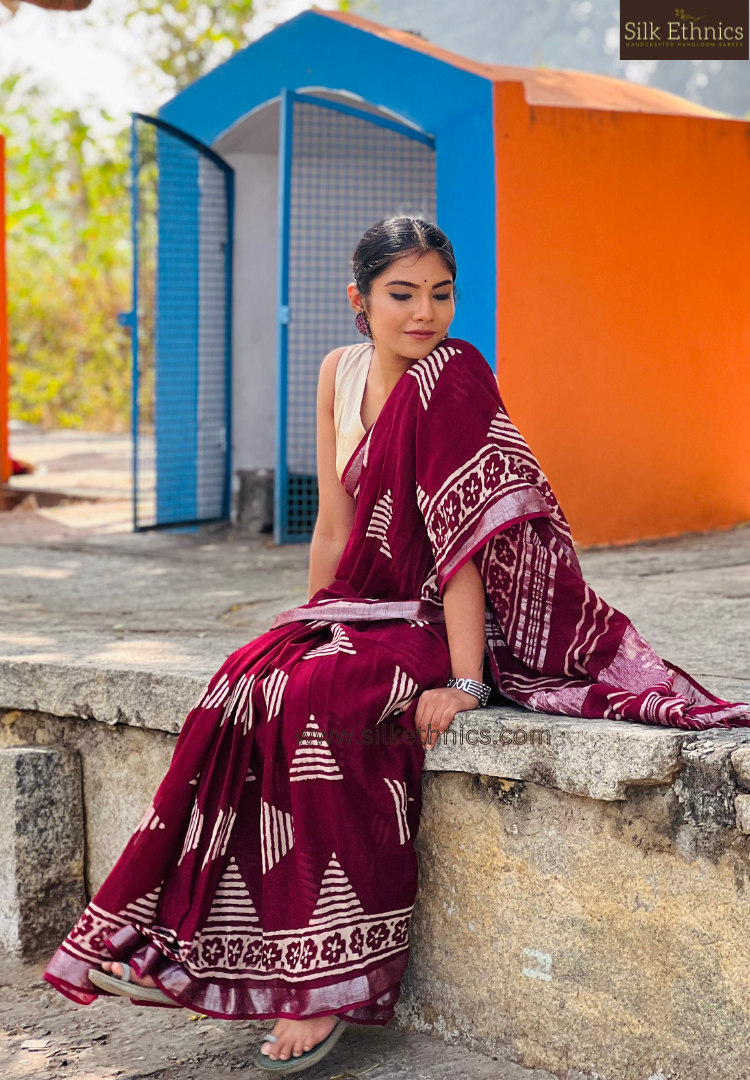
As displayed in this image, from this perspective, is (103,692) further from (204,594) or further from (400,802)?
(204,594)

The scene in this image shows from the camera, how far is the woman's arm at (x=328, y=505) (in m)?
2.55

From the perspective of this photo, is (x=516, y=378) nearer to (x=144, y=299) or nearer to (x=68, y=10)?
(x=68, y=10)

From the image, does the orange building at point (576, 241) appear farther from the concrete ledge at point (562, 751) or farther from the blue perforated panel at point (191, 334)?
the concrete ledge at point (562, 751)

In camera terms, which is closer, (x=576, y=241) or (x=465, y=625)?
(x=465, y=625)

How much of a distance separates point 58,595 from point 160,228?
2771 millimetres

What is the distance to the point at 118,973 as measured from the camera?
213 cm

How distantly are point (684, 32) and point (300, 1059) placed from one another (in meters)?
4.64

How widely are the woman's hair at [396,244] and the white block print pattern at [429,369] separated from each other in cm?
19

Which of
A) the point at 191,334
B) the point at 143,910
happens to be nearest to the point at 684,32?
the point at 191,334

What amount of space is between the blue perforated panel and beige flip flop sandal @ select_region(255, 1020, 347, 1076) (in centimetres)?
417

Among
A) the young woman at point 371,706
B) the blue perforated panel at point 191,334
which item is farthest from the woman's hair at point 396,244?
the blue perforated panel at point 191,334

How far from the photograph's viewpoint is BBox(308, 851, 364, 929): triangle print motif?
207 centimetres

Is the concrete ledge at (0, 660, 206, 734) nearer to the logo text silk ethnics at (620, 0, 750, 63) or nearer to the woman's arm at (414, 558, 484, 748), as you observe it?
the woman's arm at (414, 558, 484, 748)

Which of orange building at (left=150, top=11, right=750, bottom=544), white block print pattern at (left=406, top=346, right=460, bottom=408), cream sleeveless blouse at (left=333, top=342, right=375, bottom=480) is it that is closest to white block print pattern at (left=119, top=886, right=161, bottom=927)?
cream sleeveless blouse at (left=333, top=342, right=375, bottom=480)
